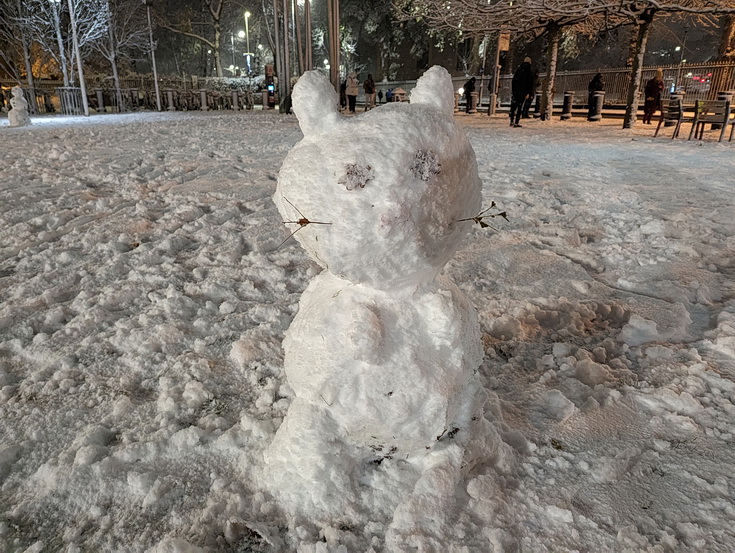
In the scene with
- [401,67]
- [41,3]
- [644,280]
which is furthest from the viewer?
[401,67]

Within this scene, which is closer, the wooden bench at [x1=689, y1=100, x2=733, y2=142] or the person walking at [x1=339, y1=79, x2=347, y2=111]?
the wooden bench at [x1=689, y1=100, x2=733, y2=142]

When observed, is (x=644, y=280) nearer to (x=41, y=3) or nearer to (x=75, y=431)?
(x=75, y=431)

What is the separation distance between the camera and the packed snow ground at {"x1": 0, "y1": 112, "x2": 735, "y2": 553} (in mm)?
1530

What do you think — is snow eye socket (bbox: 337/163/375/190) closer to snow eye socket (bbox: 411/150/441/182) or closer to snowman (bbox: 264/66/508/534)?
snowman (bbox: 264/66/508/534)

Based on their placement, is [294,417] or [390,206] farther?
[294,417]

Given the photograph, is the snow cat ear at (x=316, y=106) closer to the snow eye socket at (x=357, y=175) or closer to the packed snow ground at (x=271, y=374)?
the snow eye socket at (x=357, y=175)

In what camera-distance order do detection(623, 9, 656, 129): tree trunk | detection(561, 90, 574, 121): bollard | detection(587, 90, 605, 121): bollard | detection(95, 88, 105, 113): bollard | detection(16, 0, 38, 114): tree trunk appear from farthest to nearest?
detection(95, 88, 105, 113): bollard < detection(16, 0, 38, 114): tree trunk < detection(561, 90, 574, 121): bollard < detection(587, 90, 605, 121): bollard < detection(623, 9, 656, 129): tree trunk

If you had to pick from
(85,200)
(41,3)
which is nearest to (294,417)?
(85,200)

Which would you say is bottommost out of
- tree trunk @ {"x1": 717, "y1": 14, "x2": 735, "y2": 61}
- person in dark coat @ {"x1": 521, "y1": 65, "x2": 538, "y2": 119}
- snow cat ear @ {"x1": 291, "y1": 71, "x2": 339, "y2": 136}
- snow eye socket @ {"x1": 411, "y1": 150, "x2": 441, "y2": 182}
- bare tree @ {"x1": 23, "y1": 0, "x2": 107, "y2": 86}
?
snow eye socket @ {"x1": 411, "y1": 150, "x2": 441, "y2": 182}

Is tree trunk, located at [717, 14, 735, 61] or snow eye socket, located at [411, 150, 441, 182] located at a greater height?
tree trunk, located at [717, 14, 735, 61]

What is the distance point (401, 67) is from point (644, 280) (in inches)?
1635

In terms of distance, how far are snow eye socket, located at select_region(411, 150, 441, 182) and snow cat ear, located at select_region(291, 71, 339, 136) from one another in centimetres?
29

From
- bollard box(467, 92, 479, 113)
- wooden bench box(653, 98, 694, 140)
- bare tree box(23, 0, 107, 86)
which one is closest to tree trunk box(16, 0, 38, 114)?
bare tree box(23, 0, 107, 86)

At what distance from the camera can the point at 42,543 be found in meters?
1.45
